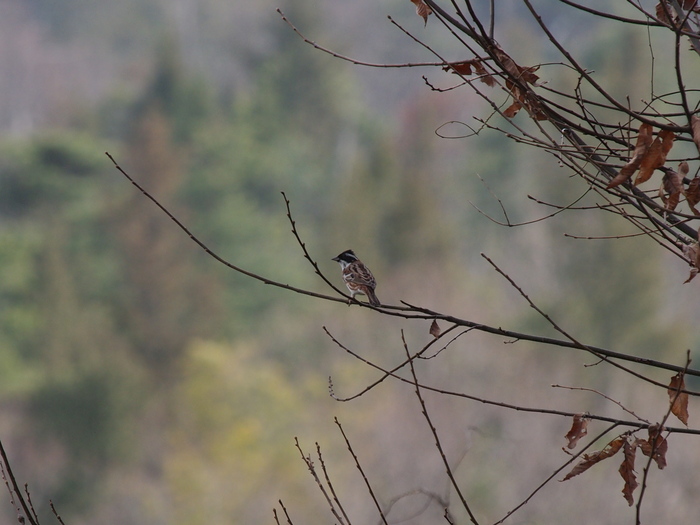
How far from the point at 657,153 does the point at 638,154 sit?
52mm

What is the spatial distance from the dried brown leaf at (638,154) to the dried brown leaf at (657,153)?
1 cm

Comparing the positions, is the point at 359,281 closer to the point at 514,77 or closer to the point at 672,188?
the point at 514,77

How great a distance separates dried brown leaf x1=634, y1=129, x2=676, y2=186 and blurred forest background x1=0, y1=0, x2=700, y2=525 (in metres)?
17.5

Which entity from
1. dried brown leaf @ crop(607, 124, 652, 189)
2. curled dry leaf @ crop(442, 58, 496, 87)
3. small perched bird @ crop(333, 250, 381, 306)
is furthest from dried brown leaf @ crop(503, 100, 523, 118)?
small perched bird @ crop(333, 250, 381, 306)

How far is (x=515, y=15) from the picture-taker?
49.6 meters

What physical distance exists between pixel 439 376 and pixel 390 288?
780 centimetres

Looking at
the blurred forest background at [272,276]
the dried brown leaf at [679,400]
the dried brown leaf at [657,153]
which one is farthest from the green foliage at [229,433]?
the dried brown leaf at [657,153]

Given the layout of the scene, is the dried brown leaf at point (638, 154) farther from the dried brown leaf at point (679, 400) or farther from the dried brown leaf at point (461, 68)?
the dried brown leaf at point (461, 68)

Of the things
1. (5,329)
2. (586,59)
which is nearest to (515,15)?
(586,59)

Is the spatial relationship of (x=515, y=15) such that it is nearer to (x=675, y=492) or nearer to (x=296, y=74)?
(x=296, y=74)

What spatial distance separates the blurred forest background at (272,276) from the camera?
27125 millimetres

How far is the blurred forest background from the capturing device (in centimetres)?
2712

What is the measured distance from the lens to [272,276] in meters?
38.1

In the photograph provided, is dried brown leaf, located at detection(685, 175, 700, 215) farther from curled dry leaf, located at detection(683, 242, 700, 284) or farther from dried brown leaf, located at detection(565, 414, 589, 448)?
dried brown leaf, located at detection(565, 414, 589, 448)
